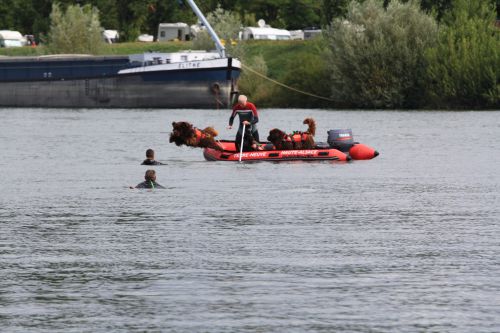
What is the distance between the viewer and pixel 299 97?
112250 millimetres

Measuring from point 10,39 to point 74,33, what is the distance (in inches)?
1044

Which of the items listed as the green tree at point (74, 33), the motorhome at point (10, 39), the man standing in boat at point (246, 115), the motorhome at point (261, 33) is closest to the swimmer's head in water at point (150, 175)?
the man standing in boat at point (246, 115)

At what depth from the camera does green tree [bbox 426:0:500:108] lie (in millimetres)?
98625

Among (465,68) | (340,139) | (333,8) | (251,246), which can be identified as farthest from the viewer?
(333,8)

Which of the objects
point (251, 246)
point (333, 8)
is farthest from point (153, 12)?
point (251, 246)

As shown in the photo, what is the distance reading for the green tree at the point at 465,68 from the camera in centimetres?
9862

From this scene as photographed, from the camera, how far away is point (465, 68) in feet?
326

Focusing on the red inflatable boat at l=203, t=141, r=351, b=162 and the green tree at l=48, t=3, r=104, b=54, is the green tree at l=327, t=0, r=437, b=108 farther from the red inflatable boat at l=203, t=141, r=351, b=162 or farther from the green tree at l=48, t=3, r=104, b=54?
the red inflatable boat at l=203, t=141, r=351, b=162

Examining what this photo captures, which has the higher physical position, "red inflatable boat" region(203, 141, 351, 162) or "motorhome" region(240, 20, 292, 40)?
"motorhome" region(240, 20, 292, 40)

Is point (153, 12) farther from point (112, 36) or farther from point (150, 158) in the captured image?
point (150, 158)

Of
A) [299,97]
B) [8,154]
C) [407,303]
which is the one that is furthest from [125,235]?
[299,97]

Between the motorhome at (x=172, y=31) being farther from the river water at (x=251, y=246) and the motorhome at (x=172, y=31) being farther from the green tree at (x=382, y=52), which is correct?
the river water at (x=251, y=246)

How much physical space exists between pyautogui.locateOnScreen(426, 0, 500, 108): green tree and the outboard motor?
50.2m

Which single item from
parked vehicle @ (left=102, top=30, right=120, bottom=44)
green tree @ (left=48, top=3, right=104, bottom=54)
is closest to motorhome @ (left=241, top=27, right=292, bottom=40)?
green tree @ (left=48, top=3, right=104, bottom=54)
